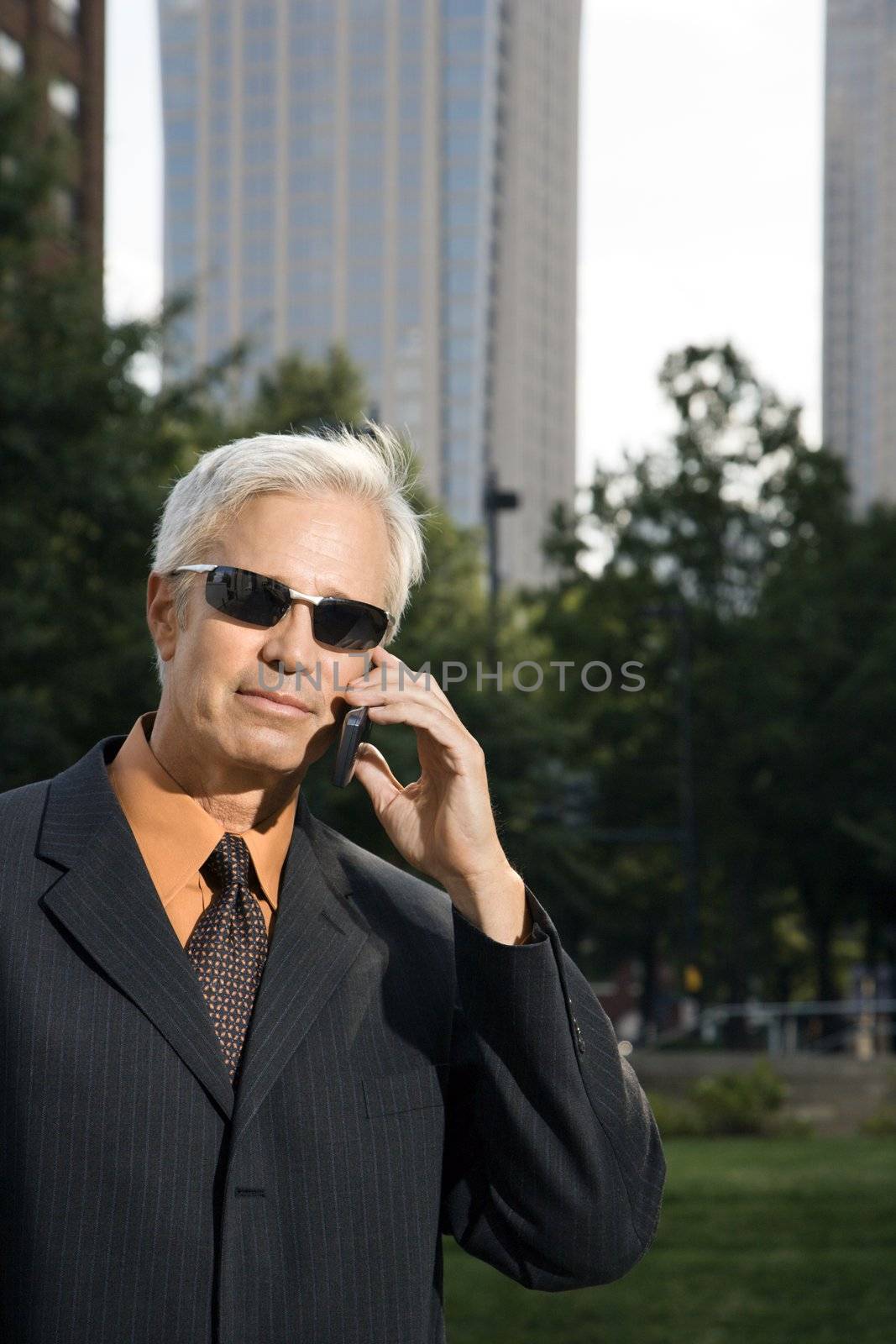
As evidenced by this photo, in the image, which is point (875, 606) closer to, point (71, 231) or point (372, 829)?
point (372, 829)

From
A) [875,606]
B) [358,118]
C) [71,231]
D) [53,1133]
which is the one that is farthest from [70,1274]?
[358,118]

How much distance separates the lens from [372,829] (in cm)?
1909

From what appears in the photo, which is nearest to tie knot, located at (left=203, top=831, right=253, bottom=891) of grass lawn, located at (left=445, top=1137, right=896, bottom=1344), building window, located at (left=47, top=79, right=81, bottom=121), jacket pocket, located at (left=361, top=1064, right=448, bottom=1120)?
jacket pocket, located at (left=361, top=1064, right=448, bottom=1120)

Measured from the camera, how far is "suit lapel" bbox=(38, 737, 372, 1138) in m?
2.12

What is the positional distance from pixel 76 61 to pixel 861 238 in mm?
129586

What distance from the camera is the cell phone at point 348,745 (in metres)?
2.17

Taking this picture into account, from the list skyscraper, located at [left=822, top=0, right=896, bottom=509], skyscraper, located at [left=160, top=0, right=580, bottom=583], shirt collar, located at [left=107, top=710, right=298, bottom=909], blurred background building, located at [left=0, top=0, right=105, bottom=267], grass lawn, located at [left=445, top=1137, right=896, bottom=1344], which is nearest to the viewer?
shirt collar, located at [left=107, top=710, right=298, bottom=909]

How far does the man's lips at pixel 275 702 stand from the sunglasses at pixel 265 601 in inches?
3.5

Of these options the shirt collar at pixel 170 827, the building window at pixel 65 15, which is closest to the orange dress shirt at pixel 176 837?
the shirt collar at pixel 170 827

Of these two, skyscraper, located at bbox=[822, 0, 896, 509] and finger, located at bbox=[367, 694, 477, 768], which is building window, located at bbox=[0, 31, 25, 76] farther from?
skyscraper, located at bbox=[822, 0, 896, 509]

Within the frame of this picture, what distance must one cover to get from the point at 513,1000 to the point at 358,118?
154 meters

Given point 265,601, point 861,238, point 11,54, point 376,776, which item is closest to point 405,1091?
point 376,776

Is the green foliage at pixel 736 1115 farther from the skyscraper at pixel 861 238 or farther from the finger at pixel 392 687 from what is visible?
the skyscraper at pixel 861 238

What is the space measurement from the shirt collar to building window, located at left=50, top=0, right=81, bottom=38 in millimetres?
45657
